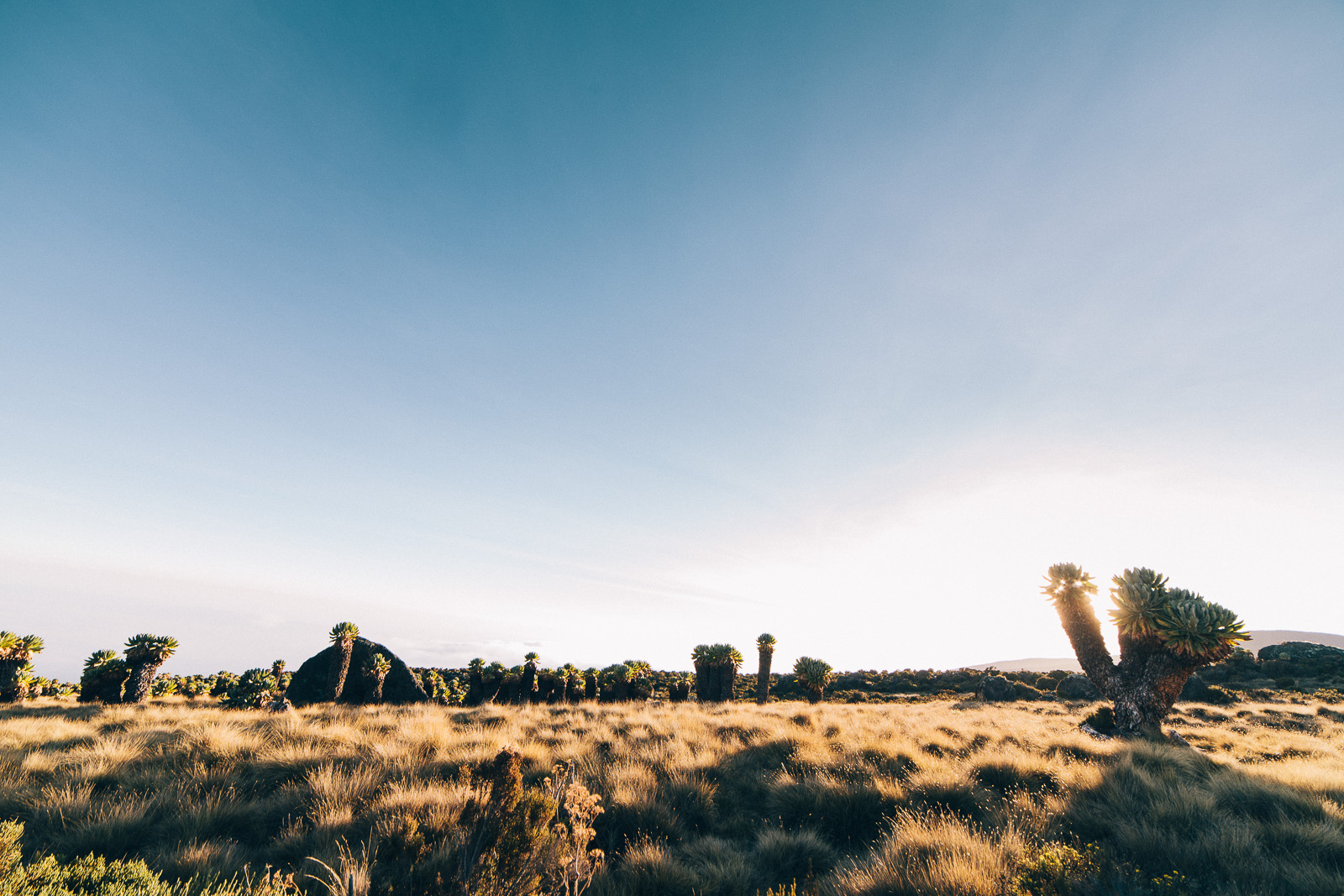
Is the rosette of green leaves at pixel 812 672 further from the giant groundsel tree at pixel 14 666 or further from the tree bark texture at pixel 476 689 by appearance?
the giant groundsel tree at pixel 14 666

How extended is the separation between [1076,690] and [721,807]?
43033mm

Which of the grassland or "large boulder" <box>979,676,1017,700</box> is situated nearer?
the grassland

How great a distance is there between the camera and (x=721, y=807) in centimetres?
883

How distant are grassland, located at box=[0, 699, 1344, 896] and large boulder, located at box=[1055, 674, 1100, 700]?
1095 inches

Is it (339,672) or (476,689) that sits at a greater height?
(339,672)

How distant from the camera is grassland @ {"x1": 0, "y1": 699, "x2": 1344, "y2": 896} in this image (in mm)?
5820

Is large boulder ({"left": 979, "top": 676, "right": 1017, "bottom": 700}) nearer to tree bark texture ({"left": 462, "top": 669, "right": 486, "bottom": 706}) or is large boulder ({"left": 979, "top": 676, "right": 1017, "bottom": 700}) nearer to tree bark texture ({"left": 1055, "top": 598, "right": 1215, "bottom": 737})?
tree bark texture ({"left": 1055, "top": 598, "right": 1215, "bottom": 737})

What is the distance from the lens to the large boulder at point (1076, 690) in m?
36.7

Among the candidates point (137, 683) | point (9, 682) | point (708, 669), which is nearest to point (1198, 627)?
point (708, 669)

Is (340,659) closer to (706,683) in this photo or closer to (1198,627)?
(706,683)

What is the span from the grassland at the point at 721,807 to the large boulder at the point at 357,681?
13.5 m

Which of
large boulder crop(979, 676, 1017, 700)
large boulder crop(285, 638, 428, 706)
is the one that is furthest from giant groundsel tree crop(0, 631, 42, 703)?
large boulder crop(979, 676, 1017, 700)

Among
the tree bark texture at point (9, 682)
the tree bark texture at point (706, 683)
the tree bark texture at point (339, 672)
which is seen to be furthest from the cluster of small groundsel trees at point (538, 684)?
the tree bark texture at point (9, 682)

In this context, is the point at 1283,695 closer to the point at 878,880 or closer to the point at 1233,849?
the point at 1233,849
